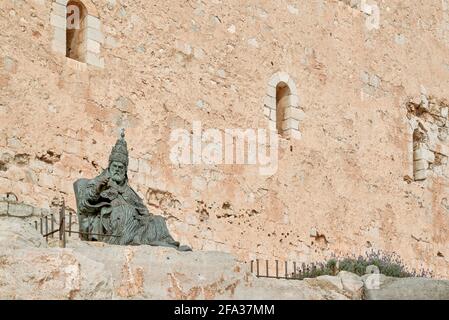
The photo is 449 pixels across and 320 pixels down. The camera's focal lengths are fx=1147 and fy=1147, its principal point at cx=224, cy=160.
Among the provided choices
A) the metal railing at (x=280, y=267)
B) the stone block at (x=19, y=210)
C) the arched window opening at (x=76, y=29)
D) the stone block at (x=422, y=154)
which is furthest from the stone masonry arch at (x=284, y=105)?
the stone block at (x=19, y=210)

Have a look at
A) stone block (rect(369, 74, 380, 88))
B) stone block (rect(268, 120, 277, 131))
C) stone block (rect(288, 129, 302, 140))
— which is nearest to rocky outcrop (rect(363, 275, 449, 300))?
stone block (rect(268, 120, 277, 131))

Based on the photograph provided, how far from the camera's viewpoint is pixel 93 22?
11.6 metres

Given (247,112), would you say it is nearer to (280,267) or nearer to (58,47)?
(280,267)

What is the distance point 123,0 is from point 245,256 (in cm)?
308

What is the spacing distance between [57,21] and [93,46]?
471mm

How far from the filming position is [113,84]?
11.7 metres

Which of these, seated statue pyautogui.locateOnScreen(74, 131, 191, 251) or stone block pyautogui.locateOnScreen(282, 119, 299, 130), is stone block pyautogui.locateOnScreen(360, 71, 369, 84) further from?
seated statue pyautogui.locateOnScreen(74, 131, 191, 251)

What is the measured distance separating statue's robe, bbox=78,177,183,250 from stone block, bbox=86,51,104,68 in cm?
227

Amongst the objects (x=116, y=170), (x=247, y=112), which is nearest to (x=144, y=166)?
(x=247, y=112)

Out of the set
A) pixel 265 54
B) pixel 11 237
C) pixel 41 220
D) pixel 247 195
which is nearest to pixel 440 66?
pixel 265 54

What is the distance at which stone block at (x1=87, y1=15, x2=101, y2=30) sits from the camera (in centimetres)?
1160

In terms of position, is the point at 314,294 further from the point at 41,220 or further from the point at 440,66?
the point at 440,66

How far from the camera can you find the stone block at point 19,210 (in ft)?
34.3

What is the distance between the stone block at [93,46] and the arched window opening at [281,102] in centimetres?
286
